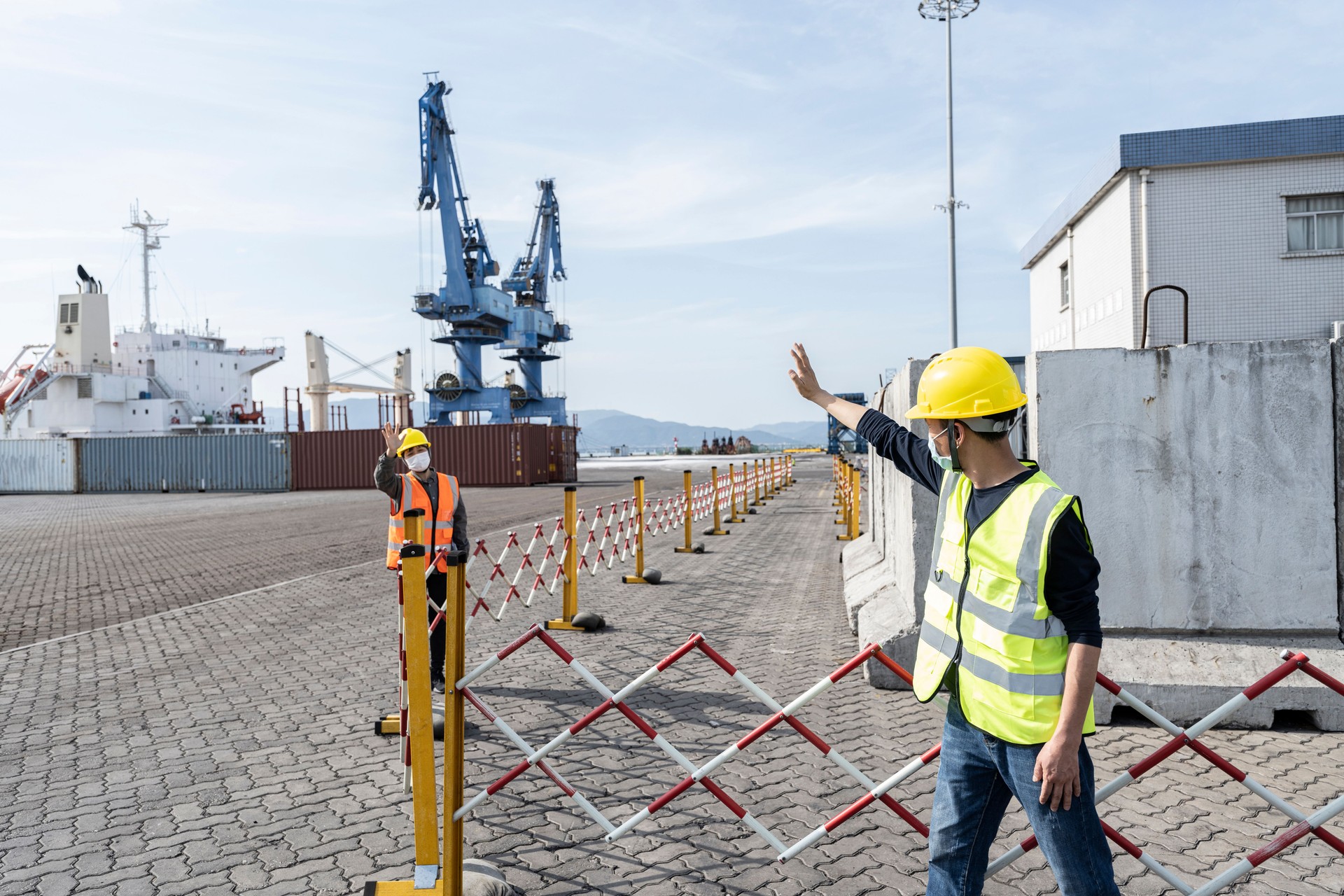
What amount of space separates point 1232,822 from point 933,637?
279 cm

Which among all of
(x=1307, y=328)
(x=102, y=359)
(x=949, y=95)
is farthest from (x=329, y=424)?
(x=1307, y=328)

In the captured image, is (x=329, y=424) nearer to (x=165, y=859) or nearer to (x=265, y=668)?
(x=265, y=668)

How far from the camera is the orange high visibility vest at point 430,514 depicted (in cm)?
669

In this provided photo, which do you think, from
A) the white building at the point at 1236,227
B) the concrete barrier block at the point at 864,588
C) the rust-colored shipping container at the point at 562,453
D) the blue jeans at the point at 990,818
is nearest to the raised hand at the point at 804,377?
the blue jeans at the point at 990,818

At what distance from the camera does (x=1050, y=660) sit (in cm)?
233

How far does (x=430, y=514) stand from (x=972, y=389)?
5094 mm

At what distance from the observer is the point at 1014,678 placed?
7.76ft

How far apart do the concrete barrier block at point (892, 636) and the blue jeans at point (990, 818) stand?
3.59 metres

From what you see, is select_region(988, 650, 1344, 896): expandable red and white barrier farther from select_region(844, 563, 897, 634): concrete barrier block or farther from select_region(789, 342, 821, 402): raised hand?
select_region(844, 563, 897, 634): concrete barrier block

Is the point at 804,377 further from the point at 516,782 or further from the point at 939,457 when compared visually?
the point at 516,782

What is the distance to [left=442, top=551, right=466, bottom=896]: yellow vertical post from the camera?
3346 millimetres

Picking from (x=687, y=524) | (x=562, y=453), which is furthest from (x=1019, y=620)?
(x=562, y=453)

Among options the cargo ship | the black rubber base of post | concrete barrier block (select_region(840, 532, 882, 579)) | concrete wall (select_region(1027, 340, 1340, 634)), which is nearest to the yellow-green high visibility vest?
concrete wall (select_region(1027, 340, 1340, 634))

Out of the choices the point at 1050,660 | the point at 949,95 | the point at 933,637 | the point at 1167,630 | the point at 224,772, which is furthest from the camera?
the point at 949,95
